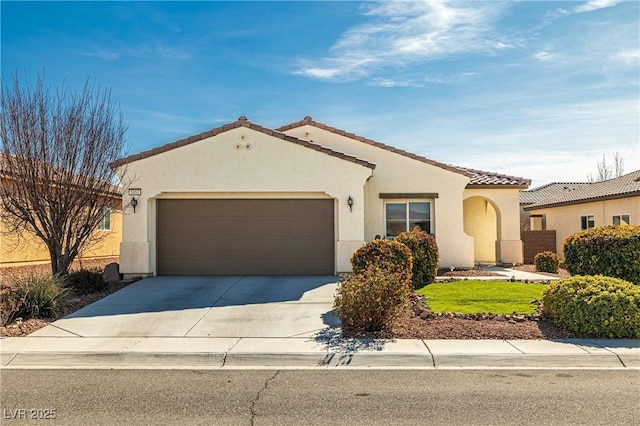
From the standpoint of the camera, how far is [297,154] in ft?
47.6

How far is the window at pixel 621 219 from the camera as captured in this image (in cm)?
1983

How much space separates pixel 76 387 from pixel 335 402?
3337 millimetres

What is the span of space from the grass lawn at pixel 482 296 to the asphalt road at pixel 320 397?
3.34 meters

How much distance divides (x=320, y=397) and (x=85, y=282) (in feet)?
30.1

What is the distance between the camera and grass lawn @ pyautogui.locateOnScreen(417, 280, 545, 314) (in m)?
10.1

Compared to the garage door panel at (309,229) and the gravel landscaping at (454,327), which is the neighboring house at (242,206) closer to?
the garage door panel at (309,229)

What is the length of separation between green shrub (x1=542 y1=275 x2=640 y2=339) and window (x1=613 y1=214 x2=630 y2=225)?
12951 millimetres

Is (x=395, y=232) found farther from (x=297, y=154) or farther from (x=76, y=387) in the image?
(x=76, y=387)

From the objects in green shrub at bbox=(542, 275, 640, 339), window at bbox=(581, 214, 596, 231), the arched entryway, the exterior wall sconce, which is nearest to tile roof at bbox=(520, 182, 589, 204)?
window at bbox=(581, 214, 596, 231)

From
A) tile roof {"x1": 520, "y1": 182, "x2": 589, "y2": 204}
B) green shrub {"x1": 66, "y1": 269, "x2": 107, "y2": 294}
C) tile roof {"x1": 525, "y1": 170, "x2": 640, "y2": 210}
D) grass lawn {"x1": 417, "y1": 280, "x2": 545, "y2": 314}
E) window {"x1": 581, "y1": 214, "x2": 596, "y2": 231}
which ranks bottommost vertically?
grass lawn {"x1": 417, "y1": 280, "x2": 545, "y2": 314}

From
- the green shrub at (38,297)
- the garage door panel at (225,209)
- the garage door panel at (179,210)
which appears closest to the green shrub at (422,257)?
the garage door panel at (225,209)

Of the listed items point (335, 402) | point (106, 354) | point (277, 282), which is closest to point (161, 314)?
point (106, 354)

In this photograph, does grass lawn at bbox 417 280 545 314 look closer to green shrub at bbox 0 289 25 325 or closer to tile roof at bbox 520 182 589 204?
green shrub at bbox 0 289 25 325

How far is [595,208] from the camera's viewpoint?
72.5 feet
